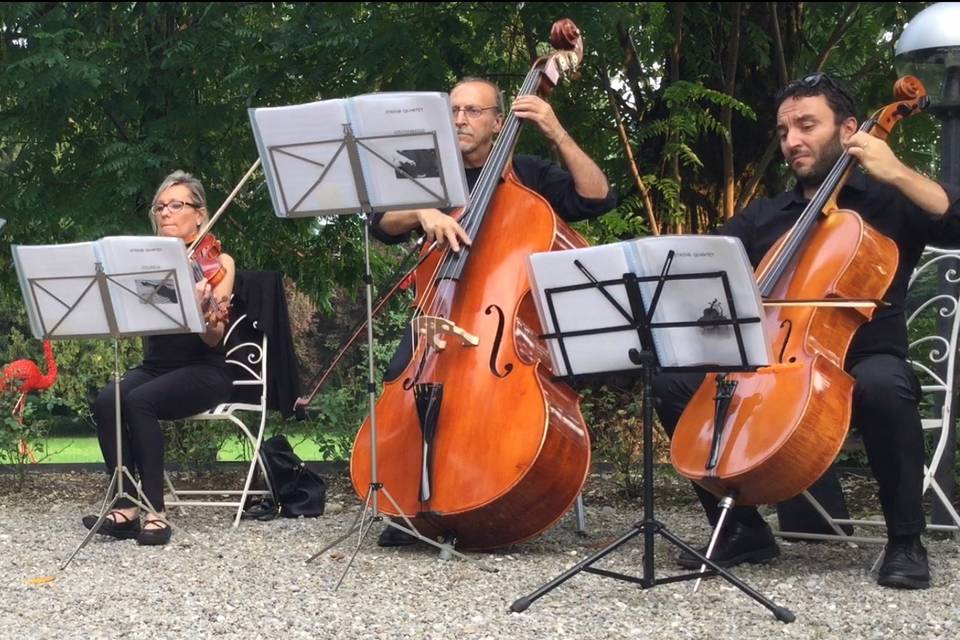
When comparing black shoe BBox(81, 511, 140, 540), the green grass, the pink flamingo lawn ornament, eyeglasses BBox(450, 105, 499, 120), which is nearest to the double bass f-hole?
eyeglasses BBox(450, 105, 499, 120)

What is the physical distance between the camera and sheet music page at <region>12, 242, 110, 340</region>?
4.09 meters

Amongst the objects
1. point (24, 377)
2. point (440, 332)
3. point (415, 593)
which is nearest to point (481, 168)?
point (440, 332)

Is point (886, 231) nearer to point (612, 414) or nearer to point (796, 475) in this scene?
point (796, 475)

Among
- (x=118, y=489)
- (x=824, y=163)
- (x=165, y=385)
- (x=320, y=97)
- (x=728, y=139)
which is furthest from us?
(x=728, y=139)

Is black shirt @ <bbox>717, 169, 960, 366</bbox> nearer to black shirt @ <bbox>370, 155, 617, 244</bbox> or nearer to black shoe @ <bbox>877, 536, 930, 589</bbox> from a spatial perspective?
black shoe @ <bbox>877, 536, 930, 589</bbox>

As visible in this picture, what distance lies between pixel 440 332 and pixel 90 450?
5917 millimetres

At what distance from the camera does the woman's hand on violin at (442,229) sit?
3.95 m

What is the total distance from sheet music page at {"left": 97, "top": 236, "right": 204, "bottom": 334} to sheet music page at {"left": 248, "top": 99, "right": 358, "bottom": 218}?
0.49 metres

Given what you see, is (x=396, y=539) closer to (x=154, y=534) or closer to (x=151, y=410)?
(x=154, y=534)

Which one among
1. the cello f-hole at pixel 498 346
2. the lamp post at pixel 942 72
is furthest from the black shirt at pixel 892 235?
the cello f-hole at pixel 498 346

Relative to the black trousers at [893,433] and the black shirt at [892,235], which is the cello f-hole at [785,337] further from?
the black shirt at [892,235]

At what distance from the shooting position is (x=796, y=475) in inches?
130

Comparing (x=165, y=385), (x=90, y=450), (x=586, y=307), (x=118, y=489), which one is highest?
(x=586, y=307)

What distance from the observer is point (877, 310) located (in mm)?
3654
